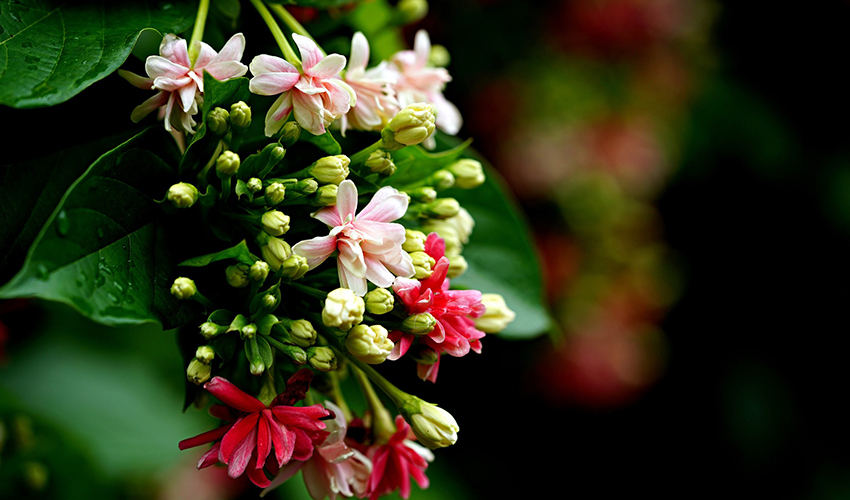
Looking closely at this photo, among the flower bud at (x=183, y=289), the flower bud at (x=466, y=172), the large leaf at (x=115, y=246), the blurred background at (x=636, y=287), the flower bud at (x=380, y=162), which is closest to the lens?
the large leaf at (x=115, y=246)

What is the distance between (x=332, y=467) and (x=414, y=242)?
307 millimetres

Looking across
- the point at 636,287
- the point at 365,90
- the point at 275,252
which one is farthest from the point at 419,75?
the point at 636,287

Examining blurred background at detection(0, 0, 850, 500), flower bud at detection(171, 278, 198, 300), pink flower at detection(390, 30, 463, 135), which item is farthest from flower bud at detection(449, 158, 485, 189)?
blurred background at detection(0, 0, 850, 500)

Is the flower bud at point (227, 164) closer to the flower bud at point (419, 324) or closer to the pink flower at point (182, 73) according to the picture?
the pink flower at point (182, 73)

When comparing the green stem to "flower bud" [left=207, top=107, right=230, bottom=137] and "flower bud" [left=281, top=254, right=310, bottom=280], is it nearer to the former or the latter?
"flower bud" [left=207, top=107, right=230, bottom=137]

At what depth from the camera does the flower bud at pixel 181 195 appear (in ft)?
2.41

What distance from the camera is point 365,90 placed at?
0.88 metres

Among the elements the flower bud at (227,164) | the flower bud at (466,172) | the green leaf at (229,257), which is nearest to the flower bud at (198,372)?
the green leaf at (229,257)

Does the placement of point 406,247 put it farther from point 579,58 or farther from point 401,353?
point 579,58

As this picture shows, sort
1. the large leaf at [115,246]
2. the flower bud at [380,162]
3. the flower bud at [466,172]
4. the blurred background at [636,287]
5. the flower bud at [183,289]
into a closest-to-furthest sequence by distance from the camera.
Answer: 1. the large leaf at [115,246]
2. the flower bud at [183,289]
3. the flower bud at [380,162]
4. the flower bud at [466,172]
5. the blurred background at [636,287]

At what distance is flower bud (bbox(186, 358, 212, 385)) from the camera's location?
75 centimetres

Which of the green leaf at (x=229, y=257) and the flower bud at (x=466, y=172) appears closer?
the green leaf at (x=229, y=257)

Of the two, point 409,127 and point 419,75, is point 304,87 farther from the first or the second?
point 419,75

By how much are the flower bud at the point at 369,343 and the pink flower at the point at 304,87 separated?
0.76ft
